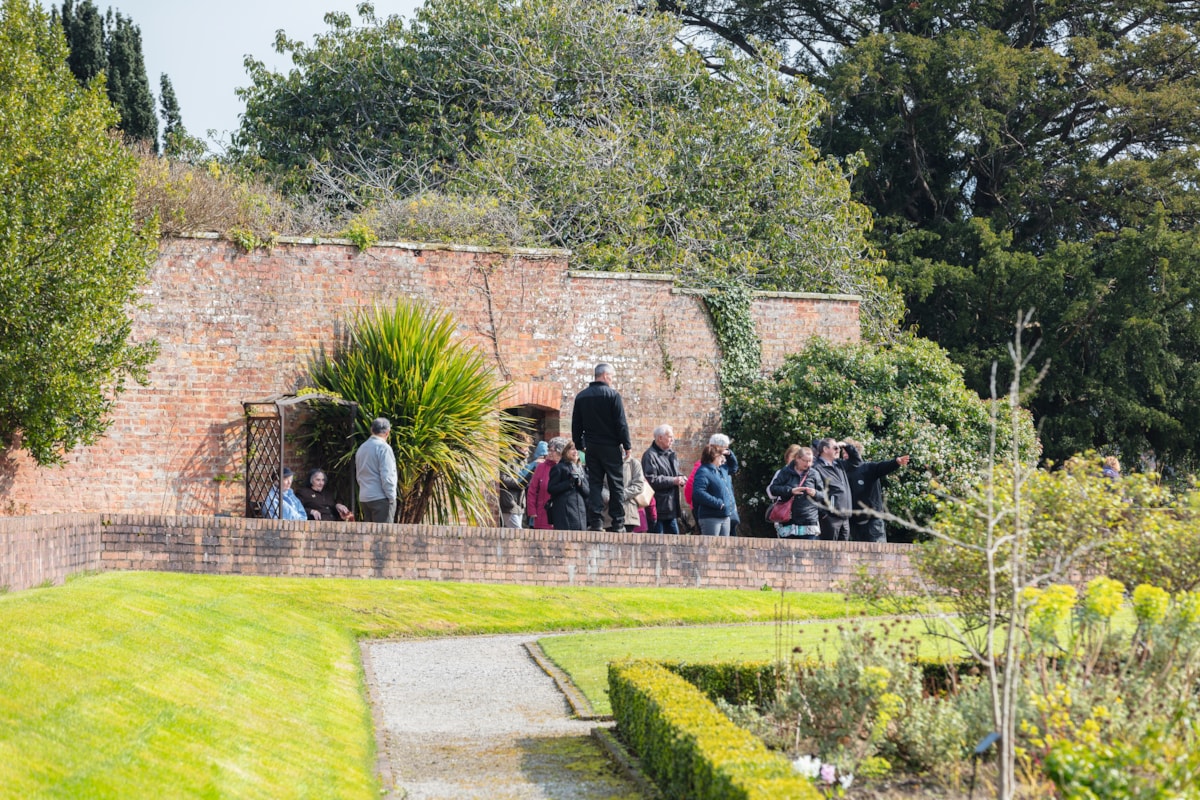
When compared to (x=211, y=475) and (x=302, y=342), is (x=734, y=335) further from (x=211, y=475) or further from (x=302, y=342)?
(x=211, y=475)

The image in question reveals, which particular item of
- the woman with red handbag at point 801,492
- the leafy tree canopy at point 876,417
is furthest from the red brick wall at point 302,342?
the woman with red handbag at point 801,492

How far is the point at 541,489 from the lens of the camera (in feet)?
48.4

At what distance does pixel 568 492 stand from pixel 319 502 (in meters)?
3.47

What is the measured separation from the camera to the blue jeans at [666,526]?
15.4 metres

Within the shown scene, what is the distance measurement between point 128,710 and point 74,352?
31.7 feet

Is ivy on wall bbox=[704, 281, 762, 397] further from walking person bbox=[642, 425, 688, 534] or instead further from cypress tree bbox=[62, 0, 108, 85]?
cypress tree bbox=[62, 0, 108, 85]

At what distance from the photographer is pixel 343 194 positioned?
24281 mm

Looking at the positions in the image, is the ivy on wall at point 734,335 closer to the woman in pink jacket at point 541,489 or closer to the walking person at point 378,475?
the woman in pink jacket at point 541,489

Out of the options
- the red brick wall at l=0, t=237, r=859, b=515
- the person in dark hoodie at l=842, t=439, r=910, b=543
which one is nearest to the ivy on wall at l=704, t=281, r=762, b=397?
the red brick wall at l=0, t=237, r=859, b=515

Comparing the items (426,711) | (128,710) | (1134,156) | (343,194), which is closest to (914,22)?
(1134,156)

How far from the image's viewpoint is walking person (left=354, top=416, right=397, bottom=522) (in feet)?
46.3

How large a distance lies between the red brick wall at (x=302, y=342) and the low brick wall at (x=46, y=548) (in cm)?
466

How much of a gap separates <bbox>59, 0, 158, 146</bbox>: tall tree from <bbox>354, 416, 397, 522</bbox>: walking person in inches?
540

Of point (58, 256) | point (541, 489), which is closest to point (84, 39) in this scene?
point (58, 256)
